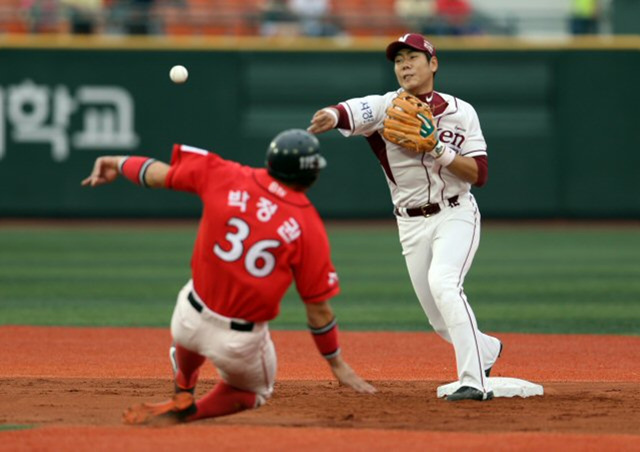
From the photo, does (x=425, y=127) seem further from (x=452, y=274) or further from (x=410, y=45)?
(x=452, y=274)

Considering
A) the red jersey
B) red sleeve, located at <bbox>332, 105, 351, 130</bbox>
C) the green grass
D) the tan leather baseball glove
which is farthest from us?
the green grass

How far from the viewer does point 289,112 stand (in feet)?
55.0

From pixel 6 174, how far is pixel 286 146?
41.0 ft

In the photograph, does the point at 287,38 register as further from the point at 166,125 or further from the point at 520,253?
the point at 520,253

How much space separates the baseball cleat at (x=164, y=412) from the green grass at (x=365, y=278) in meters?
4.11

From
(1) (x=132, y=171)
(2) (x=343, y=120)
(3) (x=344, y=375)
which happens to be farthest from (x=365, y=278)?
(1) (x=132, y=171)

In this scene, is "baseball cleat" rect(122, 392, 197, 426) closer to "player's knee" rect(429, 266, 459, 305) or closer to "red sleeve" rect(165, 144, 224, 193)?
"red sleeve" rect(165, 144, 224, 193)

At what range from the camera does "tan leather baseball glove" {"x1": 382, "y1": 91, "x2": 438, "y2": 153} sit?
5.87 metres

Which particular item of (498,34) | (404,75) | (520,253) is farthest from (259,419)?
(498,34)

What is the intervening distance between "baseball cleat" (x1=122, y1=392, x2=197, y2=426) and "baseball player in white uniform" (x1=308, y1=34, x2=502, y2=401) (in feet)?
4.69

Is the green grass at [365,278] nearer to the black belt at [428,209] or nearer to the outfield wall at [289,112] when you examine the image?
the outfield wall at [289,112]

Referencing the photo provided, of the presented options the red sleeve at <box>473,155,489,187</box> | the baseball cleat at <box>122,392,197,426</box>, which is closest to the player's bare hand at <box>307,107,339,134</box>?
the red sleeve at <box>473,155,489,187</box>

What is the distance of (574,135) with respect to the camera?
16922mm

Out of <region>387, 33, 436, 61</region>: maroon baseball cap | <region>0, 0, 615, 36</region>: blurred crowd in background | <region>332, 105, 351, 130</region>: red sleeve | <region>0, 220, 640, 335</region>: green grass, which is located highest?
<region>387, 33, 436, 61</region>: maroon baseball cap
